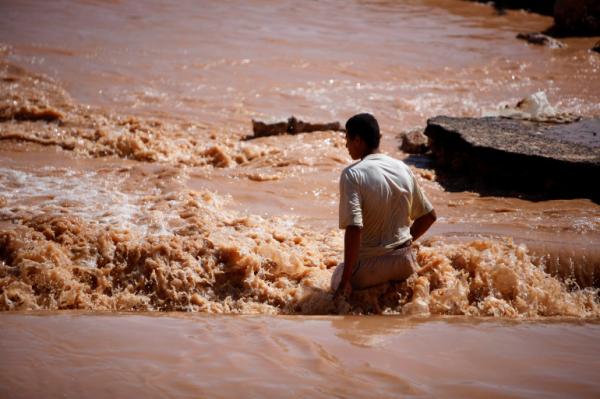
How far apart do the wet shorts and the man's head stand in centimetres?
72

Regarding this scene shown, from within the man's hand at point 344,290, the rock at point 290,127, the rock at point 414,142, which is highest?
the rock at point 290,127

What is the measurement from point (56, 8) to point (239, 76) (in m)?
5.50

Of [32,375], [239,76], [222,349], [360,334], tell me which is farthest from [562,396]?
[239,76]

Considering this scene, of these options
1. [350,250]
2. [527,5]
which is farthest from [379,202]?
[527,5]

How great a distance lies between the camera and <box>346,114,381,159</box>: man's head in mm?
4448

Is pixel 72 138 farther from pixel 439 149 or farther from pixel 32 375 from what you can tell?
pixel 32 375

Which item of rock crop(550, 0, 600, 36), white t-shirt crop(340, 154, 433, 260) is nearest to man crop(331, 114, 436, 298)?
white t-shirt crop(340, 154, 433, 260)

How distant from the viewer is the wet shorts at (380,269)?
4621 millimetres

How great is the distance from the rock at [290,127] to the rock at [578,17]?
32.0 feet

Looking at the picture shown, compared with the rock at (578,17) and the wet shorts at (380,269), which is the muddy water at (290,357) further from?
the rock at (578,17)

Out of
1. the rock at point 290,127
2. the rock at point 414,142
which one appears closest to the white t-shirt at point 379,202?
the rock at point 414,142

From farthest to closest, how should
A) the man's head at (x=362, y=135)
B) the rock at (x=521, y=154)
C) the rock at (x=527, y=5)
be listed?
1. the rock at (x=527, y=5)
2. the rock at (x=521, y=154)
3. the man's head at (x=362, y=135)

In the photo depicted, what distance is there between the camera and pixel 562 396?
3.16 meters

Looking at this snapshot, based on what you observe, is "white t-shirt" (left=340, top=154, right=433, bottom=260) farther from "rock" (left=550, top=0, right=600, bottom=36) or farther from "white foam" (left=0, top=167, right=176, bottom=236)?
"rock" (left=550, top=0, right=600, bottom=36)
